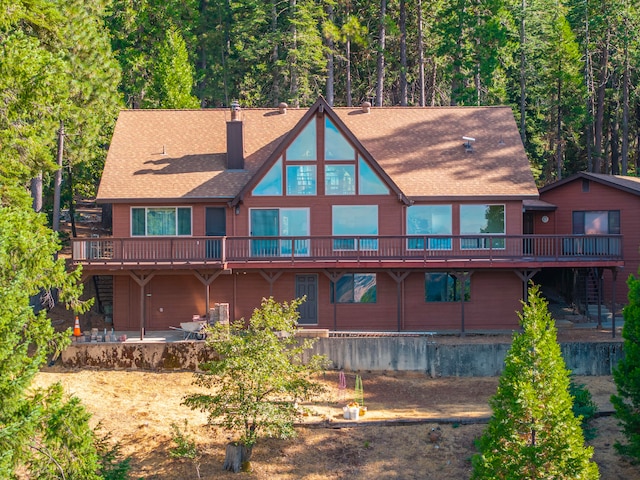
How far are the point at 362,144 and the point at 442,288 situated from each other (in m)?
5.92

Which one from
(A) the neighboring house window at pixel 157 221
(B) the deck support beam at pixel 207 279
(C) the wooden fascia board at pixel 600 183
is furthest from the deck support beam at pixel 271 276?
(C) the wooden fascia board at pixel 600 183

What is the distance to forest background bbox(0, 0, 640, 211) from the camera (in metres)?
37.2

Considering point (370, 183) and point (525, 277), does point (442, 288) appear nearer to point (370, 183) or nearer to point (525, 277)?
point (525, 277)

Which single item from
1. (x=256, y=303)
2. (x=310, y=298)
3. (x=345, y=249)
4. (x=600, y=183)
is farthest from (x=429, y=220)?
(x=600, y=183)

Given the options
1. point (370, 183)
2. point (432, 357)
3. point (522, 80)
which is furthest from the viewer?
point (522, 80)

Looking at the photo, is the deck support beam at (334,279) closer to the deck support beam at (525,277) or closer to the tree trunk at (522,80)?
the deck support beam at (525,277)

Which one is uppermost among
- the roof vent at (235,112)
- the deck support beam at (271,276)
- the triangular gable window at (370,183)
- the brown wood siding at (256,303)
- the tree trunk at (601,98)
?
the tree trunk at (601,98)

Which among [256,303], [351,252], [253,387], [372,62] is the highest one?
[372,62]

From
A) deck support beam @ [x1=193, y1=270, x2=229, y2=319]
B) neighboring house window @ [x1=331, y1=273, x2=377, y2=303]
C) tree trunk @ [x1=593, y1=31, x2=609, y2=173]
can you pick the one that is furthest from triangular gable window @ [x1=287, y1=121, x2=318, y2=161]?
tree trunk @ [x1=593, y1=31, x2=609, y2=173]

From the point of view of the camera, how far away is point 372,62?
168 ft

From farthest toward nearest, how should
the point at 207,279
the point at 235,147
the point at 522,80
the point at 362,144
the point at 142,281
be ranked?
the point at 522,80 → the point at 235,147 → the point at 362,144 → the point at 207,279 → the point at 142,281

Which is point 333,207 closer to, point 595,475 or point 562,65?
point 595,475

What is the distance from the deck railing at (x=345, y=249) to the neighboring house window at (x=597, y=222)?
2.87 m

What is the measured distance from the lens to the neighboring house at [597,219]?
3164 cm
